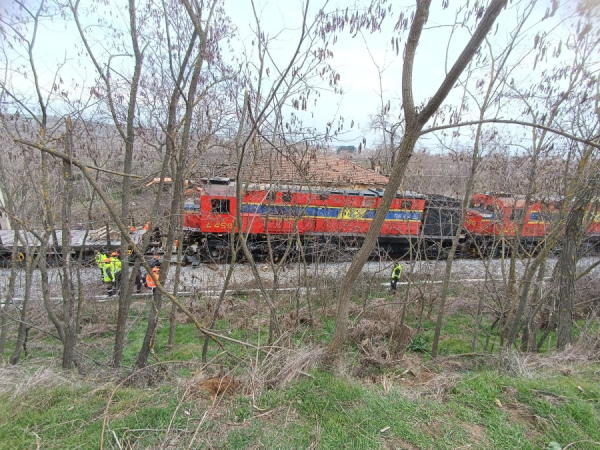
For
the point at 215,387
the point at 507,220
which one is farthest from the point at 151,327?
the point at 507,220

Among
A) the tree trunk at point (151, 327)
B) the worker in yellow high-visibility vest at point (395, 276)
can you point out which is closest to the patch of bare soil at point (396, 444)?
the tree trunk at point (151, 327)

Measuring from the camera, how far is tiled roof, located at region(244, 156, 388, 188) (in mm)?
4586

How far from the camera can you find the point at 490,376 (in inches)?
110

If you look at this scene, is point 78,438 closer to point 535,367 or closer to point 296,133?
point 296,133

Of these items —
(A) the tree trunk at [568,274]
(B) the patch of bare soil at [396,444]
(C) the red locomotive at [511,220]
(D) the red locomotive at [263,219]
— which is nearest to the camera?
(B) the patch of bare soil at [396,444]

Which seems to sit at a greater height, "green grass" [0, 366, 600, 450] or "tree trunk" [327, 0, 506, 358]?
"tree trunk" [327, 0, 506, 358]

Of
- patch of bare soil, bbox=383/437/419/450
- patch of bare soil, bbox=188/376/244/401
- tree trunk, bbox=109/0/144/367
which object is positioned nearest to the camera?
patch of bare soil, bbox=383/437/419/450

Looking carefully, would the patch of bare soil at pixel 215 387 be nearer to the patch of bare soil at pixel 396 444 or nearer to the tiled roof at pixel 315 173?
the patch of bare soil at pixel 396 444

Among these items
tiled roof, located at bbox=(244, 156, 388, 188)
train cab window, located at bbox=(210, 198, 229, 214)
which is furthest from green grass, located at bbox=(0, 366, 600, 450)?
train cab window, located at bbox=(210, 198, 229, 214)

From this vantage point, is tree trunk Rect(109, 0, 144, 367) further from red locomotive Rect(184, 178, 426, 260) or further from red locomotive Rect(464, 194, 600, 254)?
red locomotive Rect(464, 194, 600, 254)

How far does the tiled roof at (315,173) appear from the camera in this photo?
459cm

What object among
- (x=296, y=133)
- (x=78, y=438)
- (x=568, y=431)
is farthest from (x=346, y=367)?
(x=296, y=133)

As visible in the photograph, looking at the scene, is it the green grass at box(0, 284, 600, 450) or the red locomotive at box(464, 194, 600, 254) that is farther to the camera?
the red locomotive at box(464, 194, 600, 254)

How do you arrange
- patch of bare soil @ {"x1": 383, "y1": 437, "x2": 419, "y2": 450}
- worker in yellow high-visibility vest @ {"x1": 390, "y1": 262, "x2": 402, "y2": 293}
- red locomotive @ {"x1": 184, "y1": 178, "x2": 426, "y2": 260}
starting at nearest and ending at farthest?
1. patch of bare soil @ {"x1": 383, "y1": 437, "x2": 419, "y2": 450}
2. worker in yellow high-visibility vest @ {"x1": 390, "y1": 262, "x2": 402, "y2": 293}
3. red locomotive @ {"x1": 184, "y1": 178, "x2": 426, "y2": 260}
